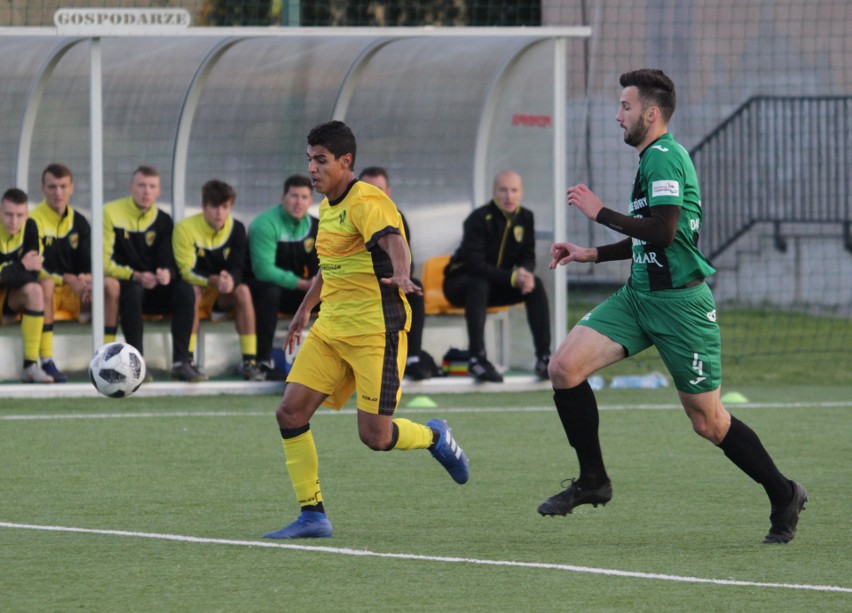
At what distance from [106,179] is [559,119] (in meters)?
3.85

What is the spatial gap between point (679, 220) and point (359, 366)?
1.38 metres

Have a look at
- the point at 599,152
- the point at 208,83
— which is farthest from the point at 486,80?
the point at 599,152

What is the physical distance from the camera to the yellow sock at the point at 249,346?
39.5 ft

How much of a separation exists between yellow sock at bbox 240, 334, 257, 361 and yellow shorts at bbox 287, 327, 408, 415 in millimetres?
5611

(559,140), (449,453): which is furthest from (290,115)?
(449,453)

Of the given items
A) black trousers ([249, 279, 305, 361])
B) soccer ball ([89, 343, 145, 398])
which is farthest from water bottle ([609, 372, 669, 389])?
soccer ball ([89, 343, 145, 398])

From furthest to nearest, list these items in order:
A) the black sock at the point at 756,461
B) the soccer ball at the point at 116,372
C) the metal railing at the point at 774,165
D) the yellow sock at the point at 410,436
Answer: the metal railing at the point at 774,165 → the soccer ball at the point at 116,372 → the yellow sock at the point at 410,436 → the black sock at the point at 756,461

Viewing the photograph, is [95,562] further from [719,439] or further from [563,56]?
[563,56]

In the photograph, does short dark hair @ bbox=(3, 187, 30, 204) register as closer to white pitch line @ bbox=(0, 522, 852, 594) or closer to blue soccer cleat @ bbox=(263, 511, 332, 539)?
white pitch line @ bbox=(0, 522, 852, 594)

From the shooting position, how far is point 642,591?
5.23 m

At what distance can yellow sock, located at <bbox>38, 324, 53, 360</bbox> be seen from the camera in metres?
11.7

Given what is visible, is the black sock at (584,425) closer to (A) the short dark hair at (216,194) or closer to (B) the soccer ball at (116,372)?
(B) the soccer ball at (116,372)

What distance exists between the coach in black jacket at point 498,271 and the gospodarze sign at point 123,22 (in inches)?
106

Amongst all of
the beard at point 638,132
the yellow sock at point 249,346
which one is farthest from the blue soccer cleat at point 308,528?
the yellow sock at point 249,346
